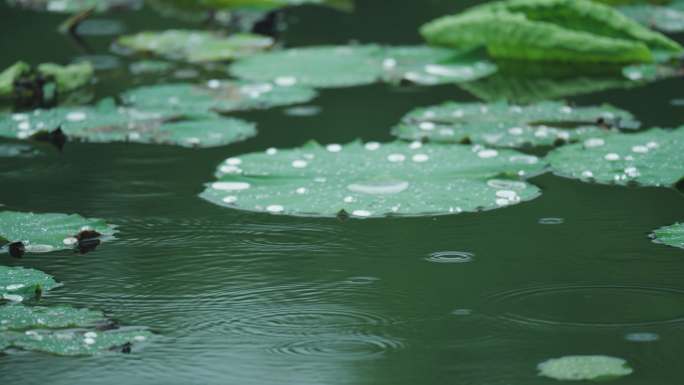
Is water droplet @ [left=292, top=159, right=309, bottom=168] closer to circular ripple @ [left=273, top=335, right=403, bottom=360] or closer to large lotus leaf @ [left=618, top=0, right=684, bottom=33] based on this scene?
circular ripple @ [left=273, top=335, right=403, bottom=360]

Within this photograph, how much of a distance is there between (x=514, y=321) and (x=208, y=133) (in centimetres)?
155

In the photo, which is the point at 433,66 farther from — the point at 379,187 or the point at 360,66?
the point at 379,187

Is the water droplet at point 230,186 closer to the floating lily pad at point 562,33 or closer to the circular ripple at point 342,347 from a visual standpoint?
the circular ripple at point 342,347

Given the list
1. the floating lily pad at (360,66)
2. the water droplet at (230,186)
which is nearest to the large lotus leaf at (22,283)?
the water droplet at (230,186)

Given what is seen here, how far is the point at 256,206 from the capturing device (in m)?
2.63

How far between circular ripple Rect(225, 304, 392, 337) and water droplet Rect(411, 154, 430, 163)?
905mm

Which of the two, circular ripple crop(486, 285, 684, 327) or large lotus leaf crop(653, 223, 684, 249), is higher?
large lotus leaf crop(653, 223, 684, 249)

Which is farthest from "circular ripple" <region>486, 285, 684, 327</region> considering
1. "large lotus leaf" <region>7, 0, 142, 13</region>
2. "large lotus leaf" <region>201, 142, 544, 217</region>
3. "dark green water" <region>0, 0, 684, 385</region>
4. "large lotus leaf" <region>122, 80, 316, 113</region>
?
"large lotus leaf" <region>7, 0, 142, 13</region>

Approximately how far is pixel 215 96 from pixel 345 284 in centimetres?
172

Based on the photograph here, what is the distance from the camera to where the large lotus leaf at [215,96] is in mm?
3627

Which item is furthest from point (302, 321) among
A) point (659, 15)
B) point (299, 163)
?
point (659, 15)

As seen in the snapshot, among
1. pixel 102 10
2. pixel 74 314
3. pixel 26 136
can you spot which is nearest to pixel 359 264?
pixel 74 314

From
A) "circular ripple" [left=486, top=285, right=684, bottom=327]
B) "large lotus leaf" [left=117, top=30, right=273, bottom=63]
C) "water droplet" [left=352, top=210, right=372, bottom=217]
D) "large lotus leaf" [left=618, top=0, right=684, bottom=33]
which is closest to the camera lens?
"circular ripple" [left=486, top=285, right=684, bottom=327]

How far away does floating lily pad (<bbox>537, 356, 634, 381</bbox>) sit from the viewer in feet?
5.61
